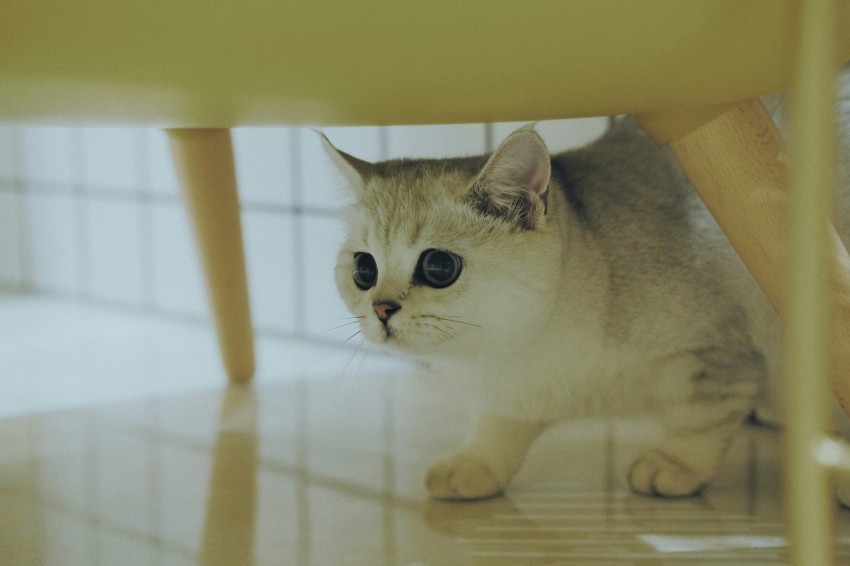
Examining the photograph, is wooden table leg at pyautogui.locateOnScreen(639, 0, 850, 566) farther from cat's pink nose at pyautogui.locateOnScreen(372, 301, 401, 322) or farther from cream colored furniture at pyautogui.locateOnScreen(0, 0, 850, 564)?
cat's pink nose at pyautogui.locateOnScreen(372, 301, 401, 322)

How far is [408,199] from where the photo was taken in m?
1.08

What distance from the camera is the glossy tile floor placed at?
962 millimetres

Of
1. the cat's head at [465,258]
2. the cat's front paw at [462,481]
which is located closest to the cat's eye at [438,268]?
the cat's head at [465,258]

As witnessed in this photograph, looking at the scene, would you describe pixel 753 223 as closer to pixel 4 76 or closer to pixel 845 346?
pixel 845 346

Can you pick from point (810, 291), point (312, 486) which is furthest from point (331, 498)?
point (810, 291)

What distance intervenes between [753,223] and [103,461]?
3.00ft

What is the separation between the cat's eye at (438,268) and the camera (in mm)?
1011

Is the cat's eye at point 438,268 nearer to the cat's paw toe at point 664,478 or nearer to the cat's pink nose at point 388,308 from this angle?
the cat's pink nose at point 388,308

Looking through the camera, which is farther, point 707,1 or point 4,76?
point 4,76

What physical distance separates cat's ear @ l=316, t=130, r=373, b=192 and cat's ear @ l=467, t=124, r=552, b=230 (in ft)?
0.52

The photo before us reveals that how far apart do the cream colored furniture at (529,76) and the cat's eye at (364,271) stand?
0.19m

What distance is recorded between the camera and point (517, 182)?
102cm

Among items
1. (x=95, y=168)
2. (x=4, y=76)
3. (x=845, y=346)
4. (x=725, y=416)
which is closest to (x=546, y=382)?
(x=725, y=416)

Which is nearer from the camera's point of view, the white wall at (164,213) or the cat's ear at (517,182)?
the cat's ear at (517,182)
